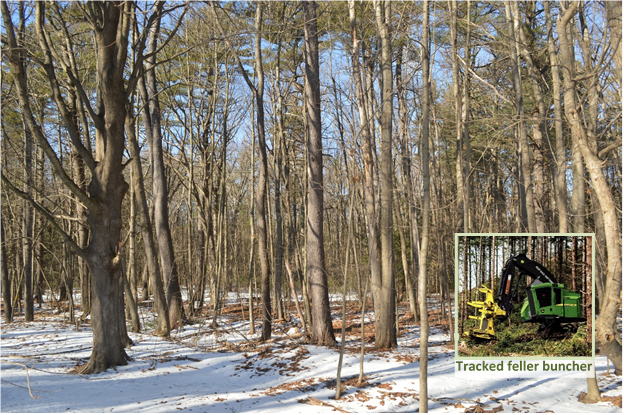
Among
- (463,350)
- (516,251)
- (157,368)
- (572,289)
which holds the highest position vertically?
(516,251)

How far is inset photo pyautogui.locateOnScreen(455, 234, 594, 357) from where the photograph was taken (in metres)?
4.60

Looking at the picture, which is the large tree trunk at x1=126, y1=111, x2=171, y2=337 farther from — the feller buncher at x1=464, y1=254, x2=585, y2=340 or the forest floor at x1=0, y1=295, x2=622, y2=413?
the feller buncher at x1=464, y1=254, x2=585, y2=340

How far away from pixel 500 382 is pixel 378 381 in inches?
71.0

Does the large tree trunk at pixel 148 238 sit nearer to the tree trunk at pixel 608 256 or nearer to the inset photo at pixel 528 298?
the inset photo at pixel 528 298

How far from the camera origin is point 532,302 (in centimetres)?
462

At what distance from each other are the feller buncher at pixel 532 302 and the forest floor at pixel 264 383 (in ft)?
5.01

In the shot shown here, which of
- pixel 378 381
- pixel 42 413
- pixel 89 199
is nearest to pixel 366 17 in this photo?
pixel 89 199

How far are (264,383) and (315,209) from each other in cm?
360

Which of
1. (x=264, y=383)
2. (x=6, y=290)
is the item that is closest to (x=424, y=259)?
(x=264, y=383)

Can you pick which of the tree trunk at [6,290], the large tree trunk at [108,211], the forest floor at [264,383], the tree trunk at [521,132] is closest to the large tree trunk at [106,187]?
the large tree trunk at [108,211]

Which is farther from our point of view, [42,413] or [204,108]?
[204,108]

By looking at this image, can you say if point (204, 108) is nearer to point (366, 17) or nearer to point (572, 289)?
point (366, 17)

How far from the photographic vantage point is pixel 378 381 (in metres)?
6.70

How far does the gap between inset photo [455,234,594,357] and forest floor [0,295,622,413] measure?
1.34m
